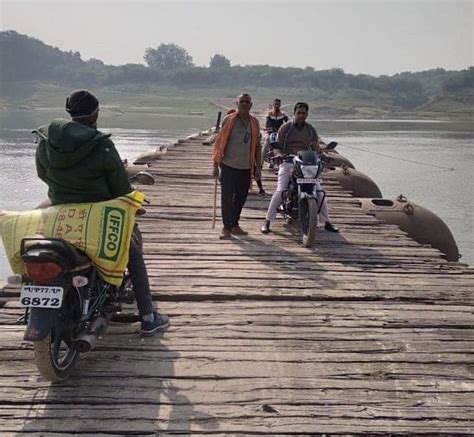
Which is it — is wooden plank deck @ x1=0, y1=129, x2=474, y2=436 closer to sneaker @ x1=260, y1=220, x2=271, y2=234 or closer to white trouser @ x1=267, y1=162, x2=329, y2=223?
sneaker @ x1=260, y1=220, x2=271, y2=234

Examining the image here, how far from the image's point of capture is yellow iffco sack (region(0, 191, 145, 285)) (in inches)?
127

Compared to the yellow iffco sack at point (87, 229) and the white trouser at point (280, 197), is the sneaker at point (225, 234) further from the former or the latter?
the yellow iffco sack at point (87, 229)

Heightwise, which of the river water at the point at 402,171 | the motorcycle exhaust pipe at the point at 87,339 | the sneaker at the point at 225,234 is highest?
the motorcycle exhaust pipe at the point at 87,339

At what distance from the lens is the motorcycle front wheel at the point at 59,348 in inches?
117

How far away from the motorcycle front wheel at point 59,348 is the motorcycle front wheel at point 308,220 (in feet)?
10.9

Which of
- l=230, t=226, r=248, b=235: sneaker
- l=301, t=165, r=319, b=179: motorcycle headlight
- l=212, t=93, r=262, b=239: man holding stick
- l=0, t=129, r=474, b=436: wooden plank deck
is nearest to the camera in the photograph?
l=0, t=129, r=474, b=436: wooden plank deck

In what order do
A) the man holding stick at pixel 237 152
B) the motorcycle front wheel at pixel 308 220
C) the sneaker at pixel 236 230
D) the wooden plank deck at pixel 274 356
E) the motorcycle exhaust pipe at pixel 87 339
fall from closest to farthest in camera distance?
the wooden plank deck at pixel 274 356
the motorcycle exhaust pipe at pixel 87 339
the motorcycle front wheel at pixel 308 220
the man holding stick at pixel 237 152
the sneaker at pixel 236 230

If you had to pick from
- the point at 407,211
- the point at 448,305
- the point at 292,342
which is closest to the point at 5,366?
the point at 292,342

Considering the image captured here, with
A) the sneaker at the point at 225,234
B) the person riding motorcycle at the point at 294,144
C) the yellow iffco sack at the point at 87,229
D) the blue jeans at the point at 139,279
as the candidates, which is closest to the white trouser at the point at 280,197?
the person riding motorcycle at the point at 294,144

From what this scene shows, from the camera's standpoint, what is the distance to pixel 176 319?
13.4 ft

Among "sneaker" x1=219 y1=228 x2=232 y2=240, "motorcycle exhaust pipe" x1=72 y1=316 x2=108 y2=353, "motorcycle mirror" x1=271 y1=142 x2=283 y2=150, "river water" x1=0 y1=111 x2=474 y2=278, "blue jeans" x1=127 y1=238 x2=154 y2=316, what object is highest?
"motorcycle mirror" x1=271 y1=142 x2=283 y2=150

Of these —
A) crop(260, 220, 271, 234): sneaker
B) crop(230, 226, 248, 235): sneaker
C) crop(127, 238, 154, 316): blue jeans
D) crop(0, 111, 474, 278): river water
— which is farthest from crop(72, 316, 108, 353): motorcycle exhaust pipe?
crop(0, 111, 474, 278): river water

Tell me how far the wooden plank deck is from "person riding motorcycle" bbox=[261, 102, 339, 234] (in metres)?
1.00

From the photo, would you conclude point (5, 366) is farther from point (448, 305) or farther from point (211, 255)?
point (448, 305)
